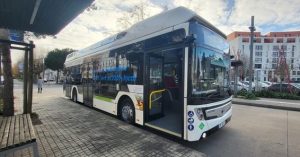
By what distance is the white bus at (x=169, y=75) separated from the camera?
4.44 metres

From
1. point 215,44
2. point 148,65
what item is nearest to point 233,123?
point 215,44

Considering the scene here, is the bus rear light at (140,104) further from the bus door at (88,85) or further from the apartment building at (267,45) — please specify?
the apartment building at (267,45)

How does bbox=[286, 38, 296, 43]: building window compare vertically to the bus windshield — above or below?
above

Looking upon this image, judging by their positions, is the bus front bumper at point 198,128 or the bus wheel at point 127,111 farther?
the bus wheel at point 127,111

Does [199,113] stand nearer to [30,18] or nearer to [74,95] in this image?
[30,18]

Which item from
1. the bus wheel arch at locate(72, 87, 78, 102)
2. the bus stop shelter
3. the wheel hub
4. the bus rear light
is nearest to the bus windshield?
the bus rear light

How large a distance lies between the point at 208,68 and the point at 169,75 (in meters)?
2.09

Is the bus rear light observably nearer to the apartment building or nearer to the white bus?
the white bus

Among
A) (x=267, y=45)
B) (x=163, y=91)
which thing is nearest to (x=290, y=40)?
(x=267, y=45)

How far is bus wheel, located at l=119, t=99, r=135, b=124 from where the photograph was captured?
645 centimetres

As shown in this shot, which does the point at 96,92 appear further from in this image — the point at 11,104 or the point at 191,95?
the point at 191,95

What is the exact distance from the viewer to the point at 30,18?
5.48 metres

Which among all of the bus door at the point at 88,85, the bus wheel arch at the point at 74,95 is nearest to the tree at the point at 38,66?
the bus wheel arch at the point at 74,95

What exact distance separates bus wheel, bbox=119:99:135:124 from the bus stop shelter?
3.14 m
